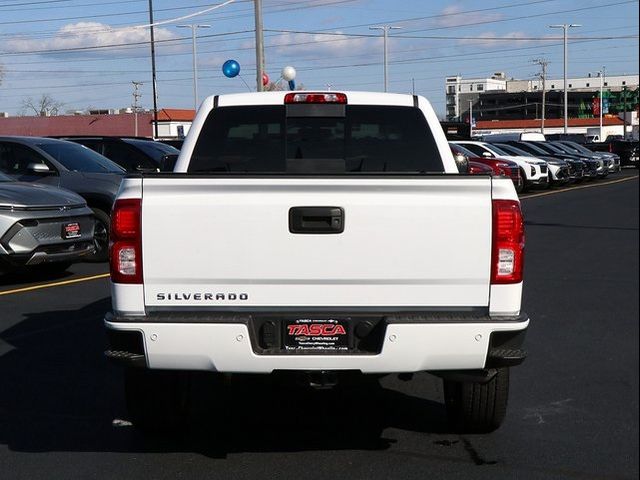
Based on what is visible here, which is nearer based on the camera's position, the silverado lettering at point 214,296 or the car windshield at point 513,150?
the silverado lettering at point 214,296

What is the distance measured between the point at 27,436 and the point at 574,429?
313 centimetres

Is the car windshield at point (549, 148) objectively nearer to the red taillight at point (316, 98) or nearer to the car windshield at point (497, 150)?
the car windshield at point (497, 150)

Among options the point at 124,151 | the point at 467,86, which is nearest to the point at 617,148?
the point at 124,151

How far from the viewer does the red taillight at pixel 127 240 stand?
165 inches

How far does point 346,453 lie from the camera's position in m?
4.80

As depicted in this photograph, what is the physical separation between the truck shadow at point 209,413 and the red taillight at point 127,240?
0.95 meters

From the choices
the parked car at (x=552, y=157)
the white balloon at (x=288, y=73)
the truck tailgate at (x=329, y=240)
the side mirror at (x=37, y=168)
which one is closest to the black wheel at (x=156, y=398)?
the truck tailgate at (x=329, y=240)

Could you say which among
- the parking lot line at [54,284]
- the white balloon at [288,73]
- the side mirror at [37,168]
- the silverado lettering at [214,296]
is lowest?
the parking lot line at [54,284]

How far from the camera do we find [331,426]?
532 centimetres

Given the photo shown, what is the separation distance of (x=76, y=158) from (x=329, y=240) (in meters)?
10.3

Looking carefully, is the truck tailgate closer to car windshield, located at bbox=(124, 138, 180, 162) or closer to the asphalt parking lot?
the asphalt parking lot

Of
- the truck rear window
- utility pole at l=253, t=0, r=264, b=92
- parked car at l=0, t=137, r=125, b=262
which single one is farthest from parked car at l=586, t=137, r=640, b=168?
the truck rear window

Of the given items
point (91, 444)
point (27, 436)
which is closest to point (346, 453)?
point (91, 444)

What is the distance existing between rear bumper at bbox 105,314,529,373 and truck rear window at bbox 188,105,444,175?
Result: 1.88m
